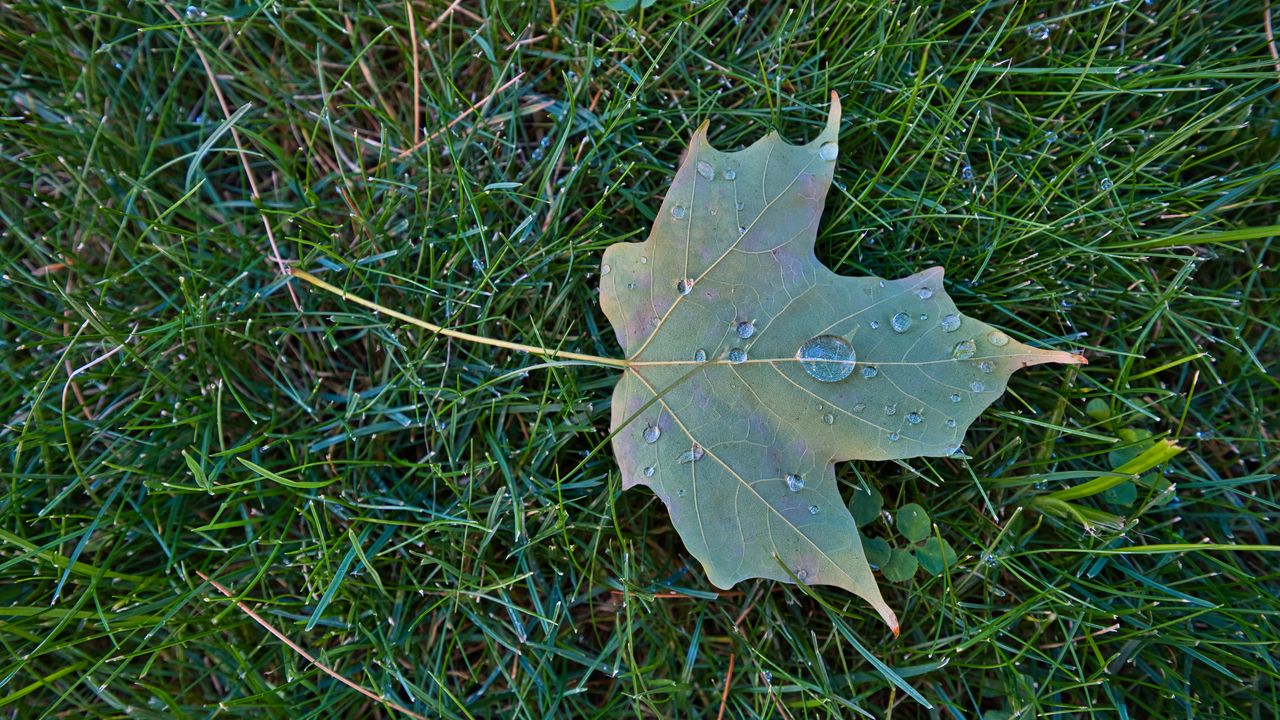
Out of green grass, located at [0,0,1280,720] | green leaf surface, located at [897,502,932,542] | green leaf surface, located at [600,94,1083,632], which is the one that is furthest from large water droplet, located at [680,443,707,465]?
green leaf surface, located at [897,502,932,542]

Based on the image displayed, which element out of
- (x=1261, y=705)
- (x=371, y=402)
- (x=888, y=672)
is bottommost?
(x=1261, y=705)

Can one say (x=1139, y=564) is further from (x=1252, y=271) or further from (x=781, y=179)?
(x=781, y=179)

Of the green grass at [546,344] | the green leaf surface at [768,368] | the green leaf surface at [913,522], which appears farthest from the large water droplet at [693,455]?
the green leaf surface at [913,522]

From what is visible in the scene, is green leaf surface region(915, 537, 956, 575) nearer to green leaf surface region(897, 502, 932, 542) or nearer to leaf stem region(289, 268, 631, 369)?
green leaf surface region(897, 502, 932, 542)

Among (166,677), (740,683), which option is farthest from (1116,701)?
(166,677)

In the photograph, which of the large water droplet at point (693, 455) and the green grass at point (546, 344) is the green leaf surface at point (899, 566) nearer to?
the green grass at point (546, 344)

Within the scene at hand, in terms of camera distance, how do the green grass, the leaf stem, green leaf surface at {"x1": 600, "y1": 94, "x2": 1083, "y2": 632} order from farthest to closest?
the green grass
the leaf stem
green leaf surface at {"x1": 600, "y1": 94, "x2": 1083, "y2": 632}
